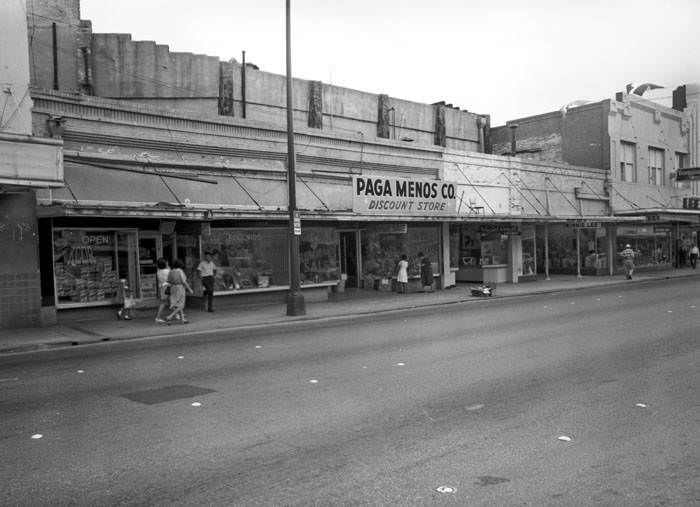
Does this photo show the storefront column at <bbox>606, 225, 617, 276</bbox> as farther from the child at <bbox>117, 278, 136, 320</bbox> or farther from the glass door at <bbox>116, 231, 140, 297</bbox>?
the child at <bbox>117, 278, 136, 320</bbox>

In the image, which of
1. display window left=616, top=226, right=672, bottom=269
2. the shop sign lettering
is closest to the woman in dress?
the shop sign lettering

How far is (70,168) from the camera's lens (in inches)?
611

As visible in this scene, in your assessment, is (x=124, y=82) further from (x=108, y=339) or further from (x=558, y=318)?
(x=558, y=318)

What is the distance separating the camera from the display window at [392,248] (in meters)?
23.8

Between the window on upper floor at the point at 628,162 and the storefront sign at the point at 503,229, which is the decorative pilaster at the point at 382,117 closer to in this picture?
the storefront sign at the point at 503,229

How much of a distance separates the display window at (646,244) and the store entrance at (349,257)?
17.2 metres

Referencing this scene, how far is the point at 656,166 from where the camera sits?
124 ft

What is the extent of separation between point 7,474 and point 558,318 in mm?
12749

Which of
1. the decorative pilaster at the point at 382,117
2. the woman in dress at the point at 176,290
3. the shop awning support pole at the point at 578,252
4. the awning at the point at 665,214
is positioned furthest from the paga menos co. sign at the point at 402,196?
the awning at the point at 665,214

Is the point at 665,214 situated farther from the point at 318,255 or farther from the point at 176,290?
the point at 176,290

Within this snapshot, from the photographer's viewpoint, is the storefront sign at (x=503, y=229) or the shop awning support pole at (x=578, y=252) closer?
the storefront sign at (x=503, y=229)

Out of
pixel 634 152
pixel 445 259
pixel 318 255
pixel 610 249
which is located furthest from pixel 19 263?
pixel 634 152

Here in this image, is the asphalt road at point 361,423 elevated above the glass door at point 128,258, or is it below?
below

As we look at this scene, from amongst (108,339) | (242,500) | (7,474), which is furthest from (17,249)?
(242,500)
